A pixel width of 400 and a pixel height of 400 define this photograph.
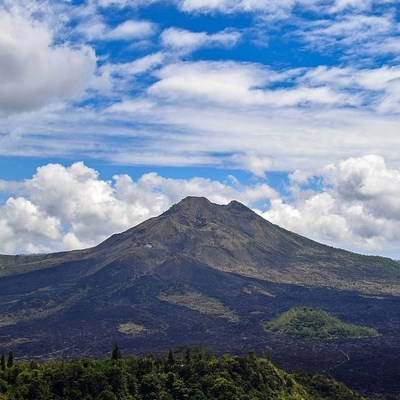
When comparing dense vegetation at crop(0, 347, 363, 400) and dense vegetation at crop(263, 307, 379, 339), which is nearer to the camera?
dense vegetation at crop(0, 347, 363, 400)

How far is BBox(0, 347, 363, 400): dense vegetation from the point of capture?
4856 centimetres

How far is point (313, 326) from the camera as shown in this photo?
159 metres

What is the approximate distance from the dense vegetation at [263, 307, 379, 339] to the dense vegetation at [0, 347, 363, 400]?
9189 centimetres

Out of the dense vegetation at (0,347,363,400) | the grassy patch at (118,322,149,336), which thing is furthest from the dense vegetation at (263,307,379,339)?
the dense vegetation at (0,347,363,400)

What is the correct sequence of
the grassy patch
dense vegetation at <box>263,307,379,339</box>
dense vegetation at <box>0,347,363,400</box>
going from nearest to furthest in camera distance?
dense vegetation at <box>0,347,363,400</box> → dense vegetation at <box>263,307,379,339</box> → the grassy patch

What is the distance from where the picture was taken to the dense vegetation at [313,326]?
15438cm

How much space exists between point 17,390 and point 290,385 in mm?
29810

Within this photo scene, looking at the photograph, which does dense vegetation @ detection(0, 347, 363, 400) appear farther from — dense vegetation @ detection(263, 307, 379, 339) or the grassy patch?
the grassy patch

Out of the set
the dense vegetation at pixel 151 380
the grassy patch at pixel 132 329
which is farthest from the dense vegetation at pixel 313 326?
the dense vegetation at pixel 151 380

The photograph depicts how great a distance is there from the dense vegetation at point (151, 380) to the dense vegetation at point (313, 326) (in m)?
91.9

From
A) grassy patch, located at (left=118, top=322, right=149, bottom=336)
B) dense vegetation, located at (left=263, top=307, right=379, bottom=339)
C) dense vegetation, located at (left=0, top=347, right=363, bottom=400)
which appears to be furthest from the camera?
grassy patch, located at (left=118, top=322, right=149, bottom=336)

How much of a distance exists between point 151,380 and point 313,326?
371 ft

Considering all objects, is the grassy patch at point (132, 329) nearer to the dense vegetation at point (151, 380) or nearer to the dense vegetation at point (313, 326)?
the dense vegetation at point (313, 326)

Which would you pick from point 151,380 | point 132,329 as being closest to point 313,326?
point 132,329
